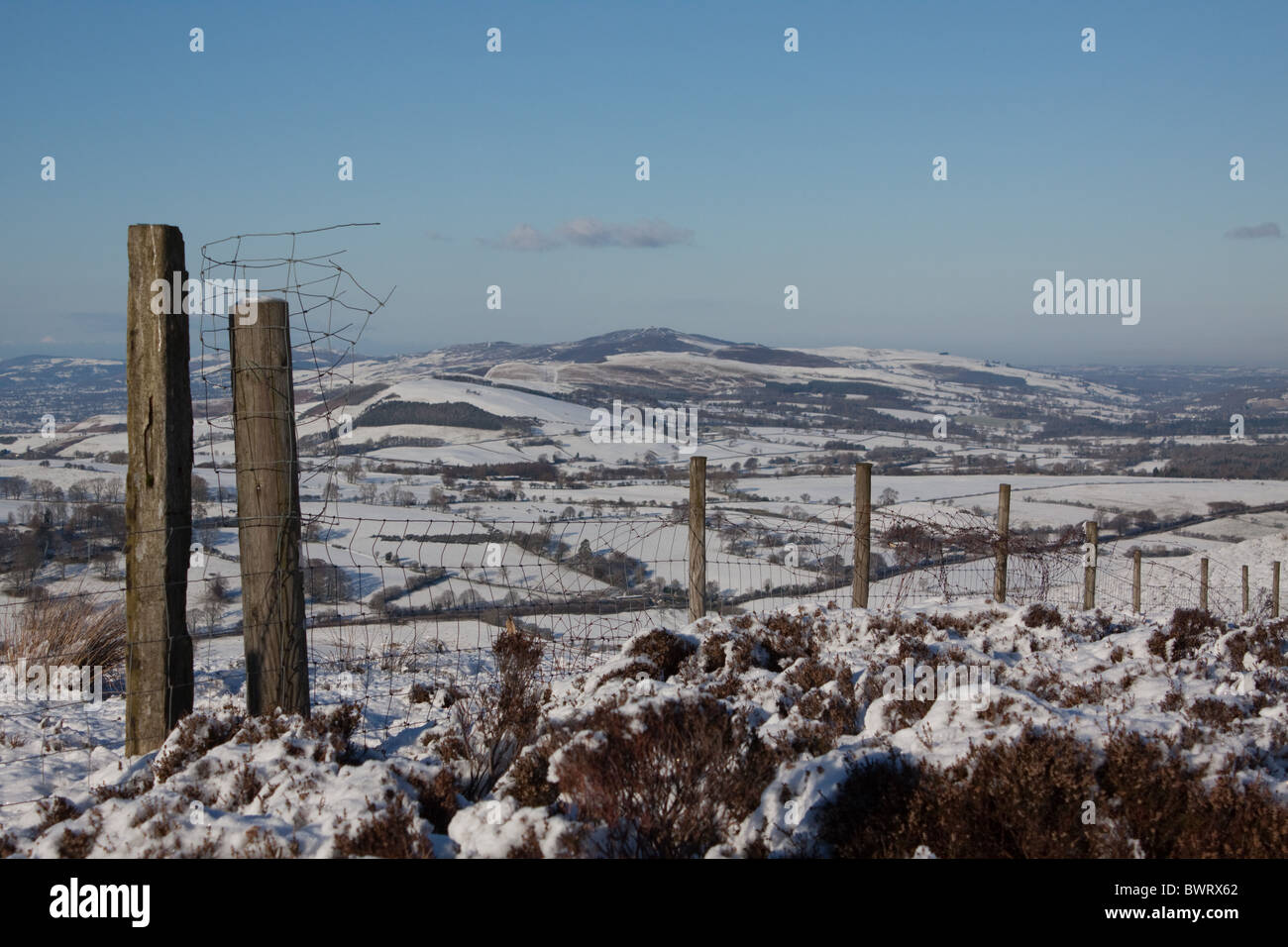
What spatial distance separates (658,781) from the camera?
12.8 feet

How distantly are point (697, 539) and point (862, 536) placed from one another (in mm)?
2332

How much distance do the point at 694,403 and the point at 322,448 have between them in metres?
70.8

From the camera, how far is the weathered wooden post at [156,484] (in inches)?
201

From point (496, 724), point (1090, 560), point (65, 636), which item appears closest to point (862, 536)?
point (1090, 560)

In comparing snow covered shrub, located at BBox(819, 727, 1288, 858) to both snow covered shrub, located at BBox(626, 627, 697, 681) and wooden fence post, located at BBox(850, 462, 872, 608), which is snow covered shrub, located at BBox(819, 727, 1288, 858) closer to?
snow covered shrub, located at BBox(626, 627, 697, 681)

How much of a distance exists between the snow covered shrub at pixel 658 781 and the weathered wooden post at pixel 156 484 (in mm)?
2825

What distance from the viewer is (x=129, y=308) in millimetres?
5121

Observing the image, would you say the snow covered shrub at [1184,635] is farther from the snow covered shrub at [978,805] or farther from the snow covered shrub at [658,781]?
the snow covered shrub at [658,781]

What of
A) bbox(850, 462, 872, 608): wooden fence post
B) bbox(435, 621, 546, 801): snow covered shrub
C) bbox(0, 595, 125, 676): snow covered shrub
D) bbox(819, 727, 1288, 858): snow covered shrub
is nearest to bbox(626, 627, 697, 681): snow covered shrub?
bbox(435, 621, 546, 801): snow covered shrub

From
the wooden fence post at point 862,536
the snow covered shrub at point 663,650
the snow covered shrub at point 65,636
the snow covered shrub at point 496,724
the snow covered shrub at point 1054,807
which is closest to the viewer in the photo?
the snow covered shrub at point 1054,807

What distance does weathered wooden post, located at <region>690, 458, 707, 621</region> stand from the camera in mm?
7934

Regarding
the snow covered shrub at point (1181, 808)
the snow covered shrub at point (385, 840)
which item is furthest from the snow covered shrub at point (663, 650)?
the snow covered shrub at point (1181, 808)
